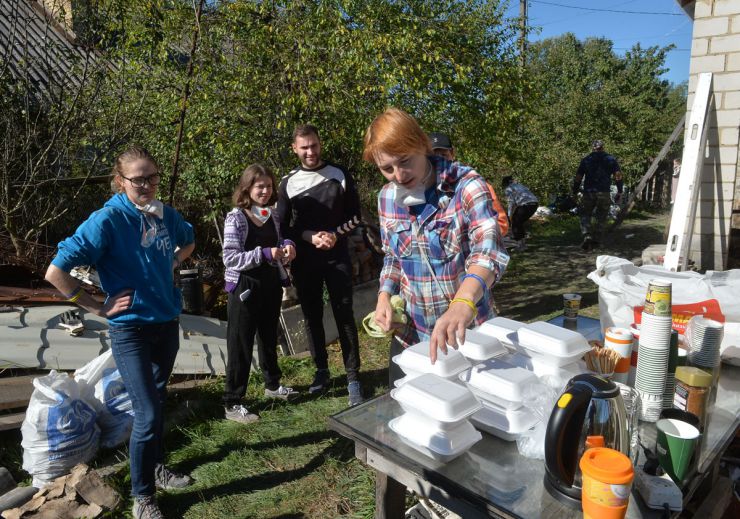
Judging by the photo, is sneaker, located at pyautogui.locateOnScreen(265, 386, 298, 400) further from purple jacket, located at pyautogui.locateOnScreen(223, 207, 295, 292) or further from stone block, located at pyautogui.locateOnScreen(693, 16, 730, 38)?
stone block, located at pyautogui.locateOnScreen(693, 16, 730, 38)

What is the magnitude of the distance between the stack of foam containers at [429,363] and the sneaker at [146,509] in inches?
68.1

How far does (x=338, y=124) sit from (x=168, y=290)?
3181 mm

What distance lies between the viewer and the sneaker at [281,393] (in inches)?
162

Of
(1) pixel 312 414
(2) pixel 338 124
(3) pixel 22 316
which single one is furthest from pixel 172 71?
(1) pixel 312 414

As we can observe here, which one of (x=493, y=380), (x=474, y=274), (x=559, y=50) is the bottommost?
(x=493, y=380)

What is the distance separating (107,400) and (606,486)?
3205 mm

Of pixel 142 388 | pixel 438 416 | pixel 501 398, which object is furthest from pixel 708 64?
pixel 142 388

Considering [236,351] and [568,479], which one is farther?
[236,351]

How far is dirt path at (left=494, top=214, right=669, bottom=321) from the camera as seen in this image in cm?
663

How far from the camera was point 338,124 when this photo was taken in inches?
214

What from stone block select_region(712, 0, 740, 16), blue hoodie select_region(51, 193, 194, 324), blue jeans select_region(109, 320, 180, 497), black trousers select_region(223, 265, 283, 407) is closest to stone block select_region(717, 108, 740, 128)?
stone block select_region(712, 0, 740, 16)

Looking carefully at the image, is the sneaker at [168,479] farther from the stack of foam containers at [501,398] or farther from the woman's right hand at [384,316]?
the stack of foam containers at [501,398]

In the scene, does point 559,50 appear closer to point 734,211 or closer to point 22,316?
point 734,211

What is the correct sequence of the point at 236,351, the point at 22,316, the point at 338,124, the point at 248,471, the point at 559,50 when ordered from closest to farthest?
the point at 248,471 → the point at 236,351 → the point at 22,316 → the point at 338,124 → the point at 559,50
